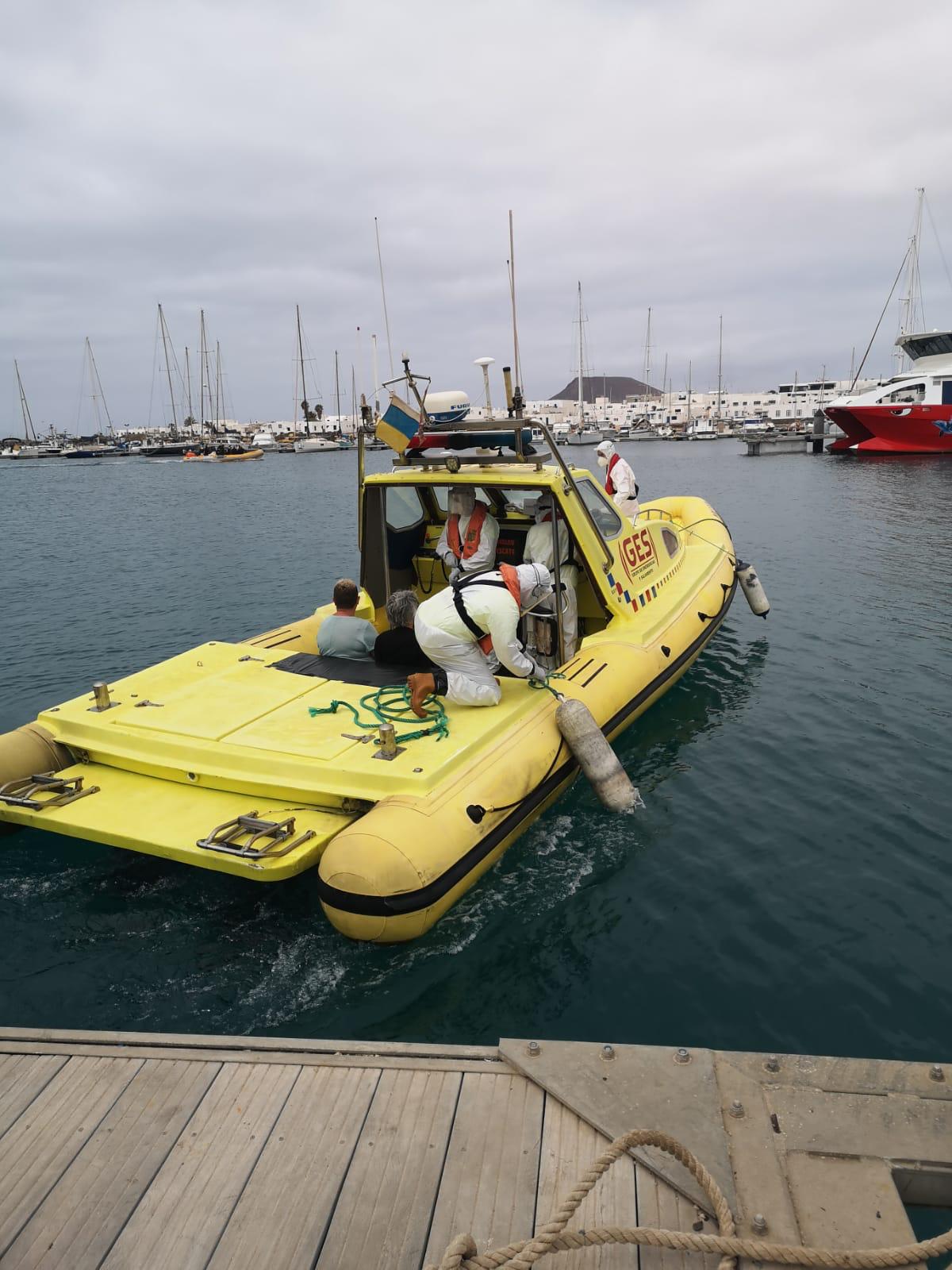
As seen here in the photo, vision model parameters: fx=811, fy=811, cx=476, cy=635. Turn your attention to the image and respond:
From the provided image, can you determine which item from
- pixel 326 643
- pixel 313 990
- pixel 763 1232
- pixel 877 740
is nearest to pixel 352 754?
pixel 313 990

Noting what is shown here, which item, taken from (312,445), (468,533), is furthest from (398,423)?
(312,445)

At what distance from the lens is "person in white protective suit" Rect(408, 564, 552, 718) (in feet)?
18.0

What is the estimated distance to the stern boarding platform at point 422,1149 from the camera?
2555 millimetres

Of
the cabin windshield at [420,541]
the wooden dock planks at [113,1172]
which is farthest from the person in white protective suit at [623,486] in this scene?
the wooden dock planks at [113,1172]

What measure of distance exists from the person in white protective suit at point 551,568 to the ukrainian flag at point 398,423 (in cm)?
131

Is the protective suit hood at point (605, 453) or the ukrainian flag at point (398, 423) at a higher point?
the ukrainian flag at point (398, 423)

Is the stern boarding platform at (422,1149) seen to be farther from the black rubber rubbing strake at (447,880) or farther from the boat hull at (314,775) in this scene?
the boat hull at (314,775)

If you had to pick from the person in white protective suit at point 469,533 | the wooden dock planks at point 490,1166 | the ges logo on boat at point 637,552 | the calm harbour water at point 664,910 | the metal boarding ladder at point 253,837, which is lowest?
the calm harbour water at point 664,910

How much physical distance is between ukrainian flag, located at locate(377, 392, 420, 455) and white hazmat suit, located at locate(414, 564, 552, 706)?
2060mm

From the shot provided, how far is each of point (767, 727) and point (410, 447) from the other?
442 centimetres

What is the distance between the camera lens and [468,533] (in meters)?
7.30

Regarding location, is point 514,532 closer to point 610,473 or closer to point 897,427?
point 610,473

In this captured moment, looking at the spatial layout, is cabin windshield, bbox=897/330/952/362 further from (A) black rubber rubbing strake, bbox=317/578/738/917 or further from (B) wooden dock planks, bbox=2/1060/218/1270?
(B) wooden dock planks, bbox=2/1060/218/1270

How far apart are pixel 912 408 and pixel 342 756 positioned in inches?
1751
